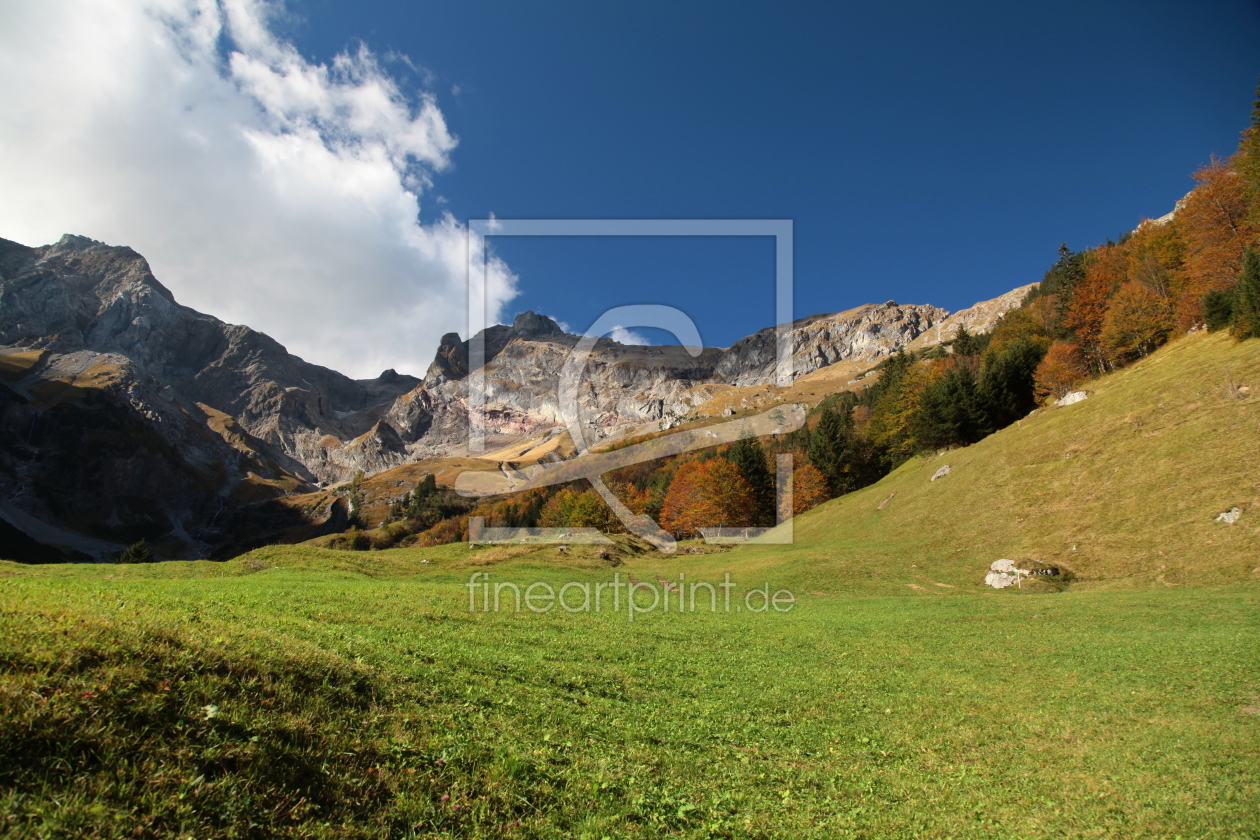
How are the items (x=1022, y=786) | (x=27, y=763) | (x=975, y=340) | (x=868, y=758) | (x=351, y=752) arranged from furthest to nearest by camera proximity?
(x=975, y=340), (x=868, y=758), (x=1022, y=786), (x=351, y=752), (x=27, y=763)

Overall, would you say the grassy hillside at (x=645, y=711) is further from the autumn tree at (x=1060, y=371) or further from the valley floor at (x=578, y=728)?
the autumn tree at (x=1060, y=371)

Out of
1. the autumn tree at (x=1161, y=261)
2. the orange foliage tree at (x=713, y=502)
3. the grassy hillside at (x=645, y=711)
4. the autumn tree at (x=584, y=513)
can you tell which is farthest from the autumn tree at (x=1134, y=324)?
the autumn tree at (x=584, y=513)

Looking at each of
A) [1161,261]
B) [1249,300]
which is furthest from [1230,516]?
[1161,261]

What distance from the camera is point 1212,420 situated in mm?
38812

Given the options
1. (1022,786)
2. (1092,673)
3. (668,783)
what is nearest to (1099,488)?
(1092,673)

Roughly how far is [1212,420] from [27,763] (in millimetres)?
61022

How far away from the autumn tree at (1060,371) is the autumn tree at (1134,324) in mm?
3810

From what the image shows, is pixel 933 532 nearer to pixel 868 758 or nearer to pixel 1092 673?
pixel 1092 673

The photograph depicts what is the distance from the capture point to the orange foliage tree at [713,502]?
87000 millimetres

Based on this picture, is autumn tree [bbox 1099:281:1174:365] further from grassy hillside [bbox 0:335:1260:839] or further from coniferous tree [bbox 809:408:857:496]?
grassy hillside [bbox 0:335:1260:839]

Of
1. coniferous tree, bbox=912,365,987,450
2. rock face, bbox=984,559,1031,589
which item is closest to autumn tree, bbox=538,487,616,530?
coniferous tree, bbox=912,365,987,450

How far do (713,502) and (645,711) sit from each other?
247 ft

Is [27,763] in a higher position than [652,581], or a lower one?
higher

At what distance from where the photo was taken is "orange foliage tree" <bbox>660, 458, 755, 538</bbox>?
87.0 meters
